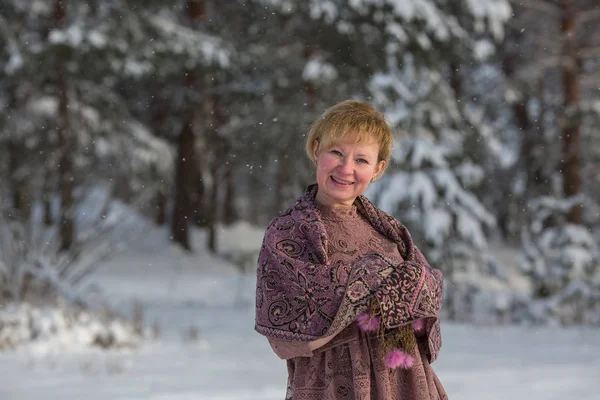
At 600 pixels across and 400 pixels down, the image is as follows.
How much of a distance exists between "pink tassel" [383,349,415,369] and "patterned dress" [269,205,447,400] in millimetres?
35

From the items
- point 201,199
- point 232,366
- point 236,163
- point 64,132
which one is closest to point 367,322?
point 232,366

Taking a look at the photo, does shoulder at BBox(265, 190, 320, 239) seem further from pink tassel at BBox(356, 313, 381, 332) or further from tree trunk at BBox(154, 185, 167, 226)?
tree trunk at BBox(154, 185, 167, 226)

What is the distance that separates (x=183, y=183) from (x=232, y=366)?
1081 cm

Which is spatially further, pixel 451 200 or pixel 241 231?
pixel 241 231

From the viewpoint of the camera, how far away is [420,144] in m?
10.8

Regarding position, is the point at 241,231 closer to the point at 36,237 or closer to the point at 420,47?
the point at 420,47

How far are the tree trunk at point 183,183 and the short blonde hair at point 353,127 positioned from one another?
1464 centimetres

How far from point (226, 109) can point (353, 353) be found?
15319 mm

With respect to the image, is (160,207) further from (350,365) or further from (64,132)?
(350,365)

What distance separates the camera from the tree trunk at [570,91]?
43.9 feet

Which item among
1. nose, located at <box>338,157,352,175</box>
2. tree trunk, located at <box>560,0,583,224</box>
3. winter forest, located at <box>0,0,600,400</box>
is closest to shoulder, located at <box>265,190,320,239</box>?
nose, located at <box>338,157,352,175</box>

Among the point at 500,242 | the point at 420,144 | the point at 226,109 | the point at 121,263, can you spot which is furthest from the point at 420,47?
the point at 500,242

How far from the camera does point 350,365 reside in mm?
2324

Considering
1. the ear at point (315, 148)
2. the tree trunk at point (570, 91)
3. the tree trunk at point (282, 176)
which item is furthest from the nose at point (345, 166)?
Result: the tree trunk at point (282, 176)
